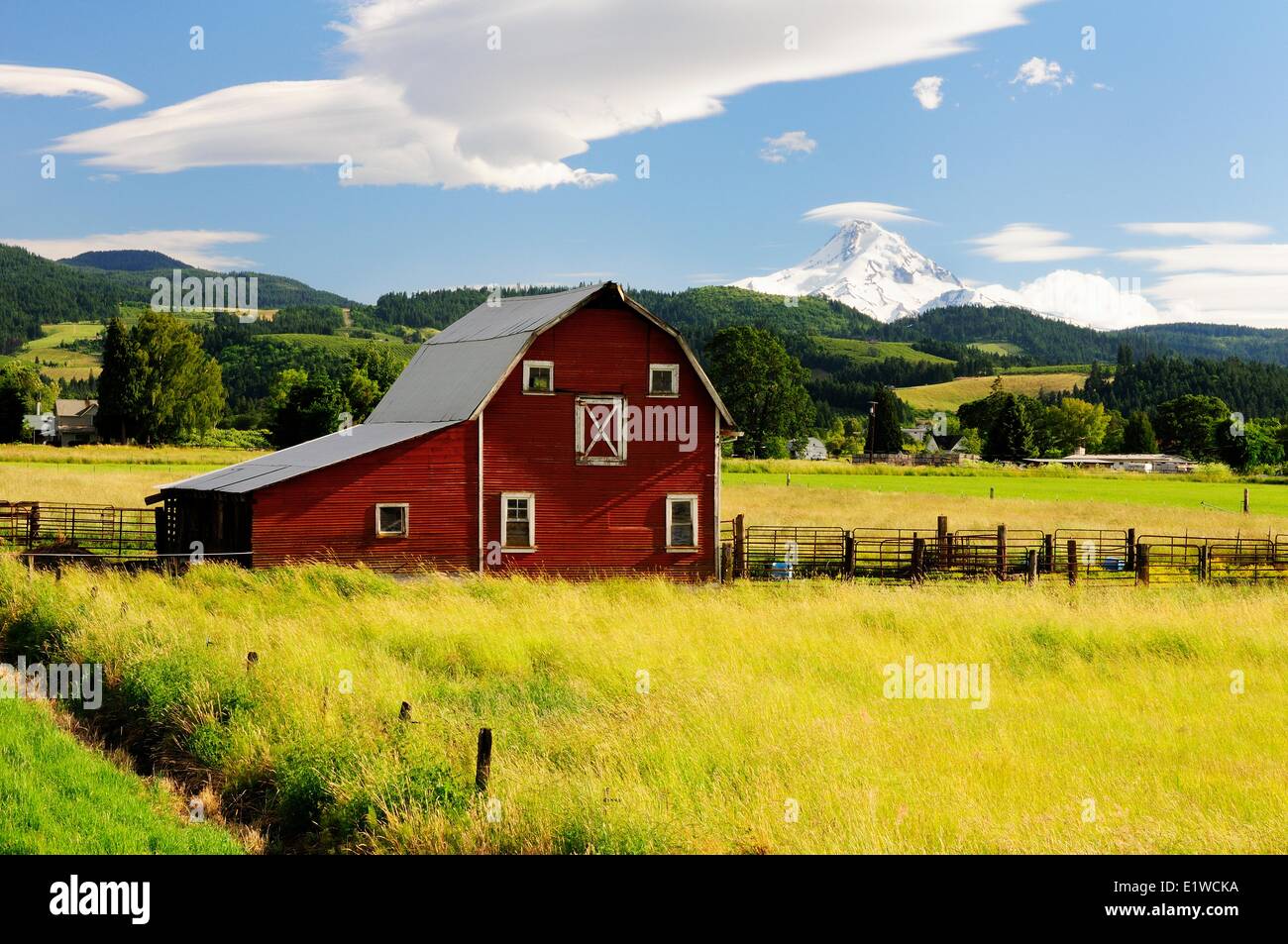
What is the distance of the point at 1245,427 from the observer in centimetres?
13962

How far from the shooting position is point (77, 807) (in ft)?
32.7

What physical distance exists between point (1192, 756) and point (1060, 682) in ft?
14.4

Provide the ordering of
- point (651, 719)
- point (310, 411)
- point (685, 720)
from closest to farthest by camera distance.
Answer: point (685, 720), point (651, 719), point (310, 411)

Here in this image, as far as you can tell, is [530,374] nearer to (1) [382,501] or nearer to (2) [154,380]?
(1) [382,501]

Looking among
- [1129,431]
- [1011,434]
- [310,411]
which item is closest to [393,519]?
[310,411]

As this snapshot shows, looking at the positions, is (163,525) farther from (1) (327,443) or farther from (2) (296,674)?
(2) (296,674)

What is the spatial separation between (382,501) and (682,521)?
8.02 m

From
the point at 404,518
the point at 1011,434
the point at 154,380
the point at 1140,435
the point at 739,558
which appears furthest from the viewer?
the point at 1140,435

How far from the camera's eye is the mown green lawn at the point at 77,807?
911 centimetres

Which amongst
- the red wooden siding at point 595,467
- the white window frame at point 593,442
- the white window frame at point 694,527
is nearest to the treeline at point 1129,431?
the white window frame at point 694,527

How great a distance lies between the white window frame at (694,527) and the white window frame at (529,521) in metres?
3.64

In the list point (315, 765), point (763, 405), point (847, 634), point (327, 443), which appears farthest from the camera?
point (763, 405)

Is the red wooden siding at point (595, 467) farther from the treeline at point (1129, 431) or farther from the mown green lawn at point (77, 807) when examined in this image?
the treeline at point (1129, 431)
